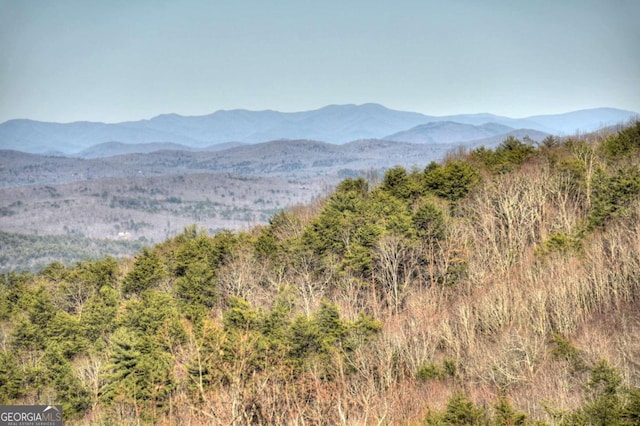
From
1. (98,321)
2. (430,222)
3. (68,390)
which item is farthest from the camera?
(430,222)

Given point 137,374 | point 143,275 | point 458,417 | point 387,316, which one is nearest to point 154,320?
point 137,374

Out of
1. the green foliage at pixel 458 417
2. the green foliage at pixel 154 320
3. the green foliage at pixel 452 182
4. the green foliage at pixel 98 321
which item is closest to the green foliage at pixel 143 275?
the green foliage at pixel 98 321

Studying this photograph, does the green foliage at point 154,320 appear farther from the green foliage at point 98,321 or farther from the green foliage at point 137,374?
the green foliage at point 98,321

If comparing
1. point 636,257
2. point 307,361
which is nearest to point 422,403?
point 307,361

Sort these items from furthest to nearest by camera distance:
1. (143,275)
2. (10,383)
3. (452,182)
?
(452,182)
(143,275)
(10,383)

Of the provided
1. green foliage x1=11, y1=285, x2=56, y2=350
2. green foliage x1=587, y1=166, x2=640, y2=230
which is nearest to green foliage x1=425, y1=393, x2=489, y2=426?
green foliage x1=587, y1=166, x2=640, y2=230

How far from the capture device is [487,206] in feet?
140

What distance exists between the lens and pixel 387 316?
121 feet

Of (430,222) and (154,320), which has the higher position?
(430,222)

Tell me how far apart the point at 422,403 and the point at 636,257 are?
17.6m

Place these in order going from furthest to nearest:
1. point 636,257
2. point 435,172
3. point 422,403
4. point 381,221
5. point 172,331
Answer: point 435,172 < point 381,221 < point 636,257 < point 172,331 < point 422,403

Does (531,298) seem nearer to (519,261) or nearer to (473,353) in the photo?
(473,353)

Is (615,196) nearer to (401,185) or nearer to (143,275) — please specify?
(401,185)

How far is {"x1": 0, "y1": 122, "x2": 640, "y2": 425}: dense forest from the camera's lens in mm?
19578
